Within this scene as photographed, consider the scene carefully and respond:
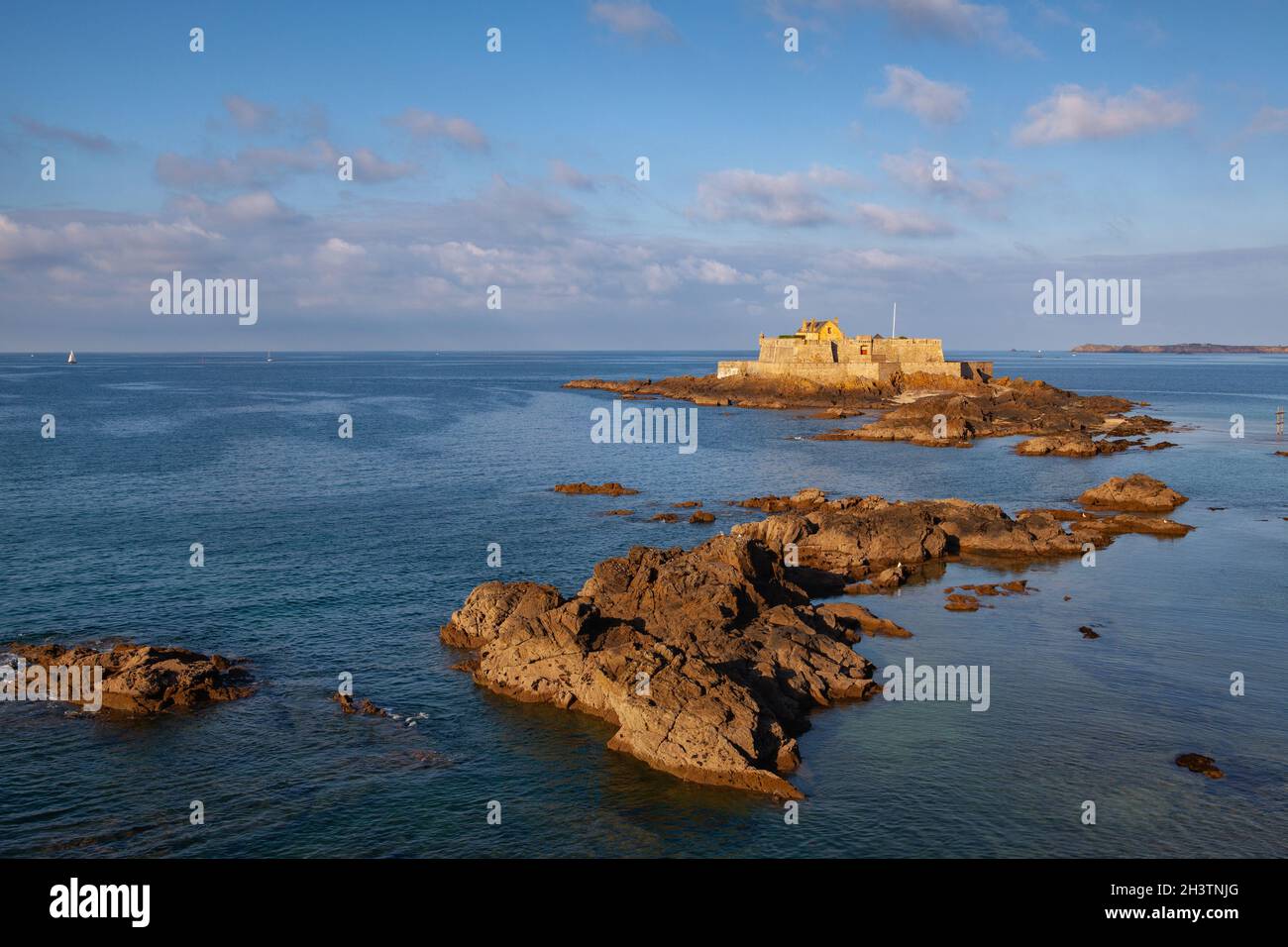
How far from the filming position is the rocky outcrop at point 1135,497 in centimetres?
6488

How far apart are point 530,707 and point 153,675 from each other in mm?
12831

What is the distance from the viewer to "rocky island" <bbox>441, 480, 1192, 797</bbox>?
27.2 meters

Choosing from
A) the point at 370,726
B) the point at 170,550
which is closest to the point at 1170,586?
the point at 370,726

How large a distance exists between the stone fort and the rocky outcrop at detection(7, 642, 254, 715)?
126 m

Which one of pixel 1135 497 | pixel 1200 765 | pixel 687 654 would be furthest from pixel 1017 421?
pixel 687 654

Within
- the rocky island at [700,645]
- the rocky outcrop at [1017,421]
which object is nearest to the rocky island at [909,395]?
the rocky outcrop at [1017,421]

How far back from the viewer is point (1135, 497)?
214 feet
